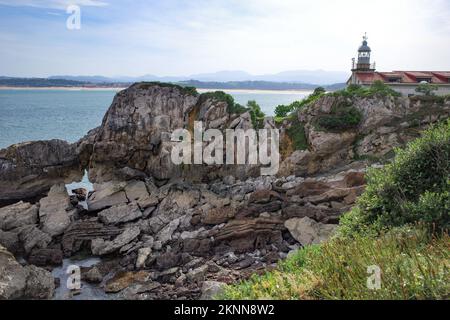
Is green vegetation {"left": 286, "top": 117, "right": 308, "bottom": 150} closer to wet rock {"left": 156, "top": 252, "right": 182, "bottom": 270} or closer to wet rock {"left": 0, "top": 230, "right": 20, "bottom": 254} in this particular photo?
wet rock {"left": 156, "top": 252, "right": 182, "bottom": 270}

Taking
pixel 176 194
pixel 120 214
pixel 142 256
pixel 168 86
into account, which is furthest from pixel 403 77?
pixel 142 256

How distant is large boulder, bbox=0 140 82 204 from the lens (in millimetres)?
34469

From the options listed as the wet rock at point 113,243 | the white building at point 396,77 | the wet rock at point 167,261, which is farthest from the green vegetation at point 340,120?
the wet rock at point 113,243

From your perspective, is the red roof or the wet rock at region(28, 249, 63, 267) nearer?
the wet rock at region(28, 249, 63, 267)

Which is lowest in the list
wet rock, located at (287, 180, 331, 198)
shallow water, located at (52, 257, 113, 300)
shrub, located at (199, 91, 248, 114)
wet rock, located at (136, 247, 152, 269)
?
shallow water, located at (52, 257, 113, 300)

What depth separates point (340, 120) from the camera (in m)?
34.5

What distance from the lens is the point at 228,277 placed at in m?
20.7

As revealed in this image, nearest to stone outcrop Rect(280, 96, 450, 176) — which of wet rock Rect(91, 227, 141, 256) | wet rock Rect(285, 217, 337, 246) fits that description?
wet rock Rect(285, 217, 337, 246)

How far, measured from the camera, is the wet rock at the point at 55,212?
2810 cm

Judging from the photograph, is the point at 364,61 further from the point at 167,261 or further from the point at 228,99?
the point at 167,261

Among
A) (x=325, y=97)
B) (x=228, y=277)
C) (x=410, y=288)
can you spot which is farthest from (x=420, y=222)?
(x=325, y=97)

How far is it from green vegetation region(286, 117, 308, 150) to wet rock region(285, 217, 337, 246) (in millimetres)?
11162

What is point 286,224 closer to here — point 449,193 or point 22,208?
point 449,193
